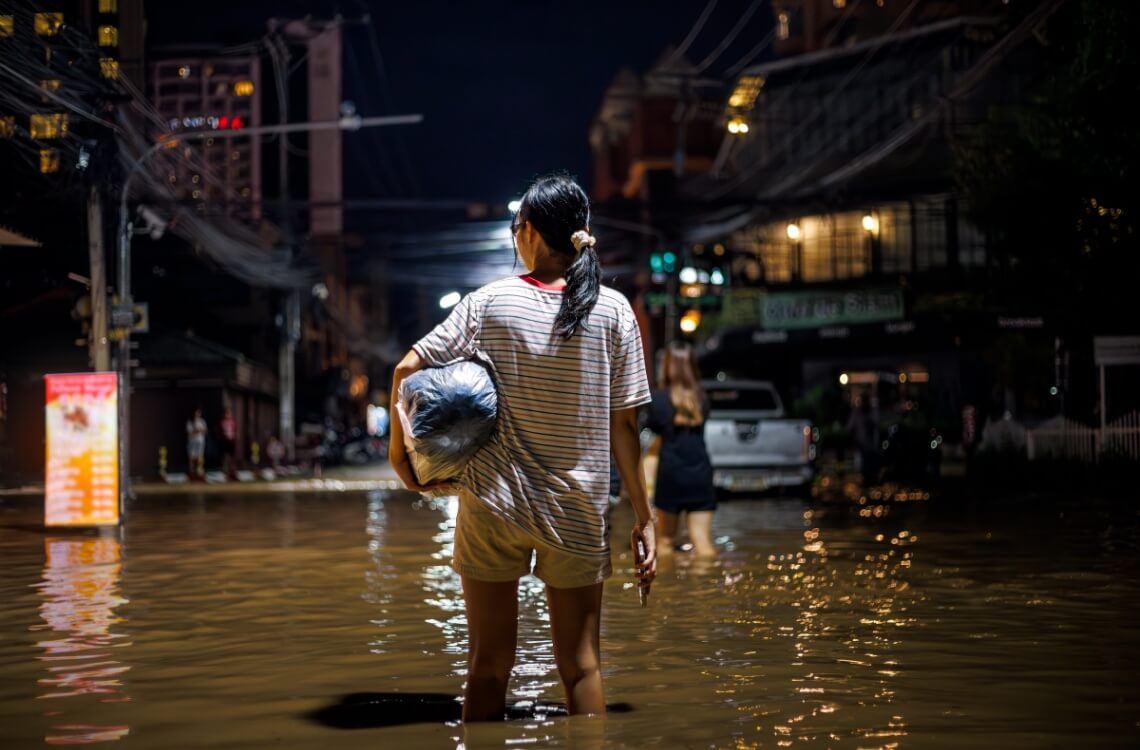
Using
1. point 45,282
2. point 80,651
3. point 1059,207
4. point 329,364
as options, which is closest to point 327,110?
point 329,364

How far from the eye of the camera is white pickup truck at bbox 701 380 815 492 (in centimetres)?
2228

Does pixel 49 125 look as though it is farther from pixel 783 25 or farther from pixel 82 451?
pixel 783 25

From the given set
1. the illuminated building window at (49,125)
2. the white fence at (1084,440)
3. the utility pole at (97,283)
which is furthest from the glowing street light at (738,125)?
the illuminated building window at (49,125)

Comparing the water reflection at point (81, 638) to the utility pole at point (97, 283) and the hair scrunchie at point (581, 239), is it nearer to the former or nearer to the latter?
the hair scrunchie at point (581, 239)

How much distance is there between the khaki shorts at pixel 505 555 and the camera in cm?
473

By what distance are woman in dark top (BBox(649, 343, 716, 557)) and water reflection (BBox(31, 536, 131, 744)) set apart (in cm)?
451

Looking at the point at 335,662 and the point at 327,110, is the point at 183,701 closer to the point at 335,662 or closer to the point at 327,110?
the point at 335,662

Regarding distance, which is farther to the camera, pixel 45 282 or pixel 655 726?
pixel 45 282

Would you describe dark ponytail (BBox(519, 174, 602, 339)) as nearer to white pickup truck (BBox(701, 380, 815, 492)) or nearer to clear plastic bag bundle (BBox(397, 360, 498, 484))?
clear plastic bag bundle (BBox(397, 360, 498, 484))

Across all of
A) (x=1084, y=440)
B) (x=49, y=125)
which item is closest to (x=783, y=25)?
(x=1084, y=440)

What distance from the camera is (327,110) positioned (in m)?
68.4

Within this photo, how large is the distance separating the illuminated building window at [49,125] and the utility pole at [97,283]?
4.11 ft

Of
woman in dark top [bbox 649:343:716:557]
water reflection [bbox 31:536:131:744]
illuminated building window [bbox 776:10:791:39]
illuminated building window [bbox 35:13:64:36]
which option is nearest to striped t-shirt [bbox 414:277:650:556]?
water reflection [bbox 31:536:131:744]

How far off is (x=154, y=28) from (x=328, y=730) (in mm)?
33182
